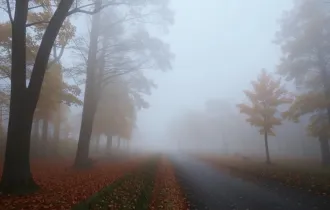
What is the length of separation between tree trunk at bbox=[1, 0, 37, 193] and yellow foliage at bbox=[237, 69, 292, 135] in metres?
21.8

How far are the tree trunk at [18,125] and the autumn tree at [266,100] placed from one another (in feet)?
71.5

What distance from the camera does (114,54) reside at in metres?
19.9

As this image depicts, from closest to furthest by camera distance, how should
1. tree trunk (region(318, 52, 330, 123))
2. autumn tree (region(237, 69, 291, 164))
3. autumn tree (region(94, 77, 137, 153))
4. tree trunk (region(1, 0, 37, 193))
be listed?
tree trunk (region(1, 0, 37, 193))
tree trunk (region(318, 52, 330, 123))
autumn tree (region(237, 69, 291, 164))
autumn tree (region(94, 77, 137, 153))

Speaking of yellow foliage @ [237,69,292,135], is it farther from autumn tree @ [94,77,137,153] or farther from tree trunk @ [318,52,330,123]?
autumn tree @ [94,77,137,153]

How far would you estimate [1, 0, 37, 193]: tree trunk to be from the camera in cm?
866

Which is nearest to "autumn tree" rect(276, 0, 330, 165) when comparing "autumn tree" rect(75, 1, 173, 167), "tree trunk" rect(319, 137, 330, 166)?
"tree trunk" rect(319, 137, 330, 166)

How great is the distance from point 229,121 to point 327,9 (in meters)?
39.0

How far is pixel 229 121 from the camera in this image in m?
59.2

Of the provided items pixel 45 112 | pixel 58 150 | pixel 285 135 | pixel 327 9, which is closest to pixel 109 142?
pixel 58 150

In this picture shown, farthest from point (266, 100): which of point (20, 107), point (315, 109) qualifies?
point (20, 107)

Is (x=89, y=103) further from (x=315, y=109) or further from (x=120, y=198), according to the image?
(x=315, y=109)

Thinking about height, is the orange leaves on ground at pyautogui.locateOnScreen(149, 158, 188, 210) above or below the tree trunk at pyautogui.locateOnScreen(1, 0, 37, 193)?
below

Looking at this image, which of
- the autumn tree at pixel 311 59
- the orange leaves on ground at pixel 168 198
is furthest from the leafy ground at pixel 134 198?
the autumn tree at pixel 311 59

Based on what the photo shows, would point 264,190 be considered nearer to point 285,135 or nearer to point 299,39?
point 299,39
